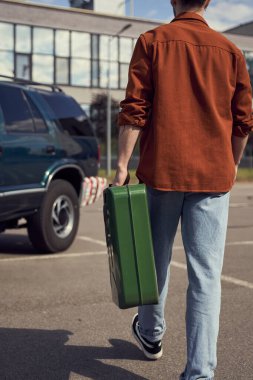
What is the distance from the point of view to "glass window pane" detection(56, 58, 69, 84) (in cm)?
3766

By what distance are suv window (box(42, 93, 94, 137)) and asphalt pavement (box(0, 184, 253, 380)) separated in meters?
1.51

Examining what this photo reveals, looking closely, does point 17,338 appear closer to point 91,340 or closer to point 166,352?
point 91,340

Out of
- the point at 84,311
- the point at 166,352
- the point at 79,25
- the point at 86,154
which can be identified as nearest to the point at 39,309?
the point at 84,311

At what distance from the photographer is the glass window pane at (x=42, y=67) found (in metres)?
36.9

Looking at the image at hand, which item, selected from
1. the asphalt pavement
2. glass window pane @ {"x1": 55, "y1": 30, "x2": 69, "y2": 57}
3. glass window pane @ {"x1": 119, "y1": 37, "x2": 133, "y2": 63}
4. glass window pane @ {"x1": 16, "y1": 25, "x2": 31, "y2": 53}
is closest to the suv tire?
the asphalt pavement

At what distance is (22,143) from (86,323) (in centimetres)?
267

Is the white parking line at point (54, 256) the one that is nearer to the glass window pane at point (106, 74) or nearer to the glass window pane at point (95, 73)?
the glass window pane at point (95, 73)

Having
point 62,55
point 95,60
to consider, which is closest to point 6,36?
point 62,55

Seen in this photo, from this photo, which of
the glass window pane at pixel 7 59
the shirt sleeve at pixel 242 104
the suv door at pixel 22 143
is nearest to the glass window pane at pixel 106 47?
the glass window pane at pixel 7 59

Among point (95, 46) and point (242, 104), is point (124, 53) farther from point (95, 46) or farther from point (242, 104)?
point (242, 104)

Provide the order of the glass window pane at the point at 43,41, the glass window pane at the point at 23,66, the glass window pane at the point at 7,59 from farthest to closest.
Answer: the glass window pane at the point at 43,41, the glass window pane at the point at 23,66, the glass window pane at the point at 7,59

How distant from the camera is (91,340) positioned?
13.5 ft

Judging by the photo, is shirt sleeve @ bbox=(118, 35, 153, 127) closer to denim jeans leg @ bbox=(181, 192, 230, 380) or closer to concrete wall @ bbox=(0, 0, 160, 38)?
denim jeans leg @ bbox=(181, 192, 230, 380)

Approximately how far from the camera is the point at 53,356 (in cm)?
379
